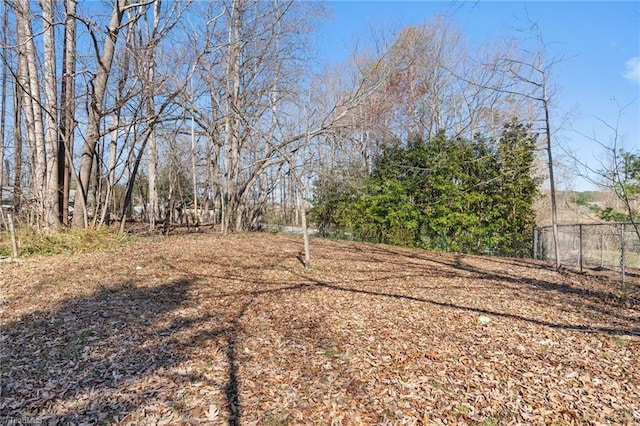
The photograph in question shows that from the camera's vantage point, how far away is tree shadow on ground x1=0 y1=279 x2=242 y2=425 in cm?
231

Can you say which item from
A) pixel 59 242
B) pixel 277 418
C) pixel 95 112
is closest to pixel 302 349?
pixel 277 418

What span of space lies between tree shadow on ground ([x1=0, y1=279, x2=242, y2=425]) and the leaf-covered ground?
0.04ft

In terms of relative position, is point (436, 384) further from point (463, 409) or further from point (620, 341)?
point (620, 341)

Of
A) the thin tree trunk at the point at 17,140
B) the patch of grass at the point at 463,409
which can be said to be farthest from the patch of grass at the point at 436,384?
the thin tree trunk at the point at 17,140

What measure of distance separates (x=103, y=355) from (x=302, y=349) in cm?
164

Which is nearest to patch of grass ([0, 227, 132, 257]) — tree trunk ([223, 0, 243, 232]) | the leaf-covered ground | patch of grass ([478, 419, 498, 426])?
the leaf-covered ground

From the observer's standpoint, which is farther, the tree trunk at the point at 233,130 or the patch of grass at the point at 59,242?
the tree trunk at the point at 233,130

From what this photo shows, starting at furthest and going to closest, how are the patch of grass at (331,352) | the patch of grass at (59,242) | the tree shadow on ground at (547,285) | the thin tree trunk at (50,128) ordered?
the thin tree trunk at (50,128) < the patch of grass at (59,242) < the tree shadow on ground at (547,285) < the patch of grass at (331,352)

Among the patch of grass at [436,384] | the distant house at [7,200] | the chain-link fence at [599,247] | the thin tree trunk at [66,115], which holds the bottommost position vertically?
the patch of grass at [436,384]

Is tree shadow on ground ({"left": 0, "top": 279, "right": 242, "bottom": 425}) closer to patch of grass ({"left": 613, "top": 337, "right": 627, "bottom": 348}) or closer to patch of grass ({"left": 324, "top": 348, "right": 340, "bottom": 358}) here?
patch of grass ({"left": 324, "top": 348, "right": 340, "bottom": 358})

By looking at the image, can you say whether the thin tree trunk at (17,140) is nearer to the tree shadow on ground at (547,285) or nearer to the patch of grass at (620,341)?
the tree shadow on ground at (547,285)

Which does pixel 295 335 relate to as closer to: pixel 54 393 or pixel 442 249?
pixel 54 393

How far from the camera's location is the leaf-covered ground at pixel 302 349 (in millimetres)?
2305

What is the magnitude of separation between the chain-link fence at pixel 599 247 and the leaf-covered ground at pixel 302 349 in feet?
6.60
